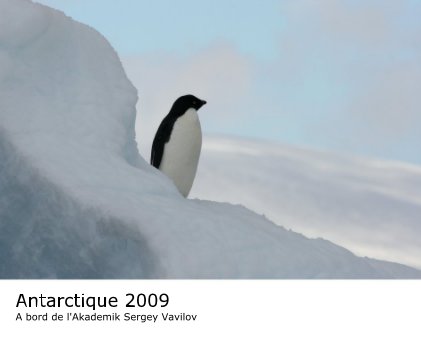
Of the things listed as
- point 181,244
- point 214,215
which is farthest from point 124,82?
point 181,244

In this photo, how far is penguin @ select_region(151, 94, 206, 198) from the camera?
996 centimetres

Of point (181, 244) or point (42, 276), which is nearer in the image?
point (181, 244)

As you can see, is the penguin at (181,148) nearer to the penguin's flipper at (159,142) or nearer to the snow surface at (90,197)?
the penguin's flipper at (159,142)

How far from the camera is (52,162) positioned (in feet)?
21.0

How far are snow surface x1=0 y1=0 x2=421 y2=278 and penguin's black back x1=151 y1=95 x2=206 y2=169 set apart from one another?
2.52 m

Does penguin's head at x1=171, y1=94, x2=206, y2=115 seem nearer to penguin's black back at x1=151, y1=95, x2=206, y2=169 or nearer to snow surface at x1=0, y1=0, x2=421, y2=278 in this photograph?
penguin's black back at x1=151, y1=95, x2=206, y2=169

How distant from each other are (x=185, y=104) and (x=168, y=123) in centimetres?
33

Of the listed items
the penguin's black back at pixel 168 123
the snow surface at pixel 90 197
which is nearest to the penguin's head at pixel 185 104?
the penguin's black back at pixel 168 123

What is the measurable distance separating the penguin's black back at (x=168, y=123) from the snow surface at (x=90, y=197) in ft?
8.26

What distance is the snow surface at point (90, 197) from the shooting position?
19.4ft

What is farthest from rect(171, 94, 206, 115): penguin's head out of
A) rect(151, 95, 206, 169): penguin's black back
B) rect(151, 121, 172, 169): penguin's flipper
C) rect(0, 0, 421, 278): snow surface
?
rect(0, 0, 421, 278): snow surface
